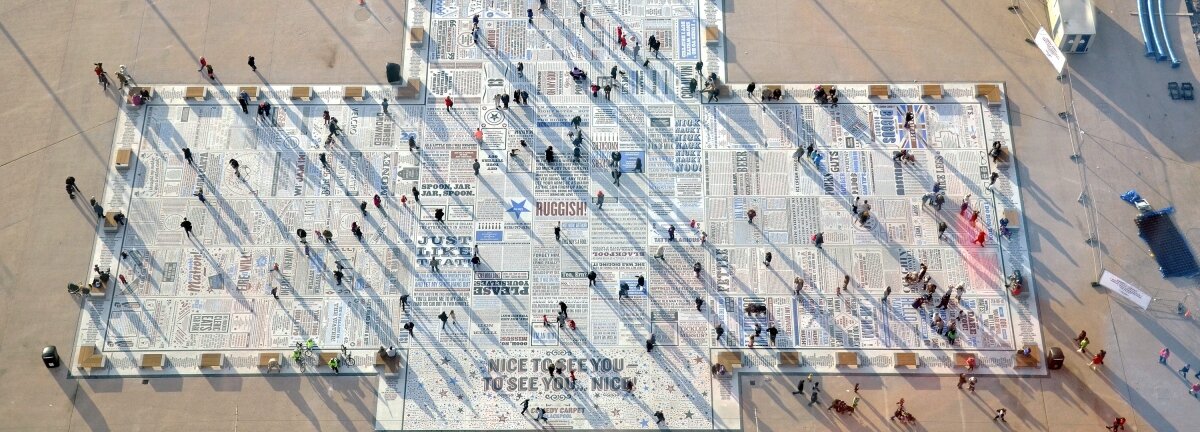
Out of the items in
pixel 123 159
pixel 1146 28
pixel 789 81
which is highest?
pixel 1146 28

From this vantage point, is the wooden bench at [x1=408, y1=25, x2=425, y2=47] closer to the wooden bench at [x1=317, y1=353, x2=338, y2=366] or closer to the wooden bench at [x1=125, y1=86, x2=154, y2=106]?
the wooden bench at [x1=125, y1=86, x2=154, y2=106]

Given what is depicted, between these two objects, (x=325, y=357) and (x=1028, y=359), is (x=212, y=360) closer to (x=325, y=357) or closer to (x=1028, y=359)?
(x=325, y=357)

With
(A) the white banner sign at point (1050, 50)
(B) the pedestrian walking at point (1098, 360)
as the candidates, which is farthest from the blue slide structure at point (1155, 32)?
(B) the pedestrian walking at point (1098, 360)

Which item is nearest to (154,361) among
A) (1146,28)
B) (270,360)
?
(270,360)

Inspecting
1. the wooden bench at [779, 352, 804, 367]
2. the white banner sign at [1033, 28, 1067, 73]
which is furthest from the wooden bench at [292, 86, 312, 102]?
the white banner sign at [1033, 28, 1067, 73]

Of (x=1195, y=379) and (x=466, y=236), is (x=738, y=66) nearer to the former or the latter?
(x=466, y=236)

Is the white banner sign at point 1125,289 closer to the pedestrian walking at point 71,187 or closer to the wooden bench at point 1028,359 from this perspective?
the wooden bench at point 1028,359
